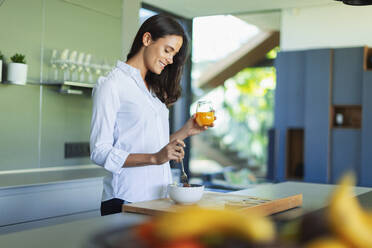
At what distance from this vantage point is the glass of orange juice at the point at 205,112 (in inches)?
75.9

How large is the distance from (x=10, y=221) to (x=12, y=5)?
162 cm

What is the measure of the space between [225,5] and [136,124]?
158 inches

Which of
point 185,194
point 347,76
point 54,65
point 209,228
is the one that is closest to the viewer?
point 209,228

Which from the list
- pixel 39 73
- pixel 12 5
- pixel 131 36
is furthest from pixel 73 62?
pixel 131 36

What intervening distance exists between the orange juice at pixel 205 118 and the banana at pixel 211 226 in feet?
4.54

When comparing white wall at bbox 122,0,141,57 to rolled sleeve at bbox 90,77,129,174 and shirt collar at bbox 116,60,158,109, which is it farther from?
rolled sleeve at bbox 90,77,129,174

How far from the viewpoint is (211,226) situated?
0.54 meters

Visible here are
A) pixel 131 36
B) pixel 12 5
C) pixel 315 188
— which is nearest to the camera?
pixel 315 188

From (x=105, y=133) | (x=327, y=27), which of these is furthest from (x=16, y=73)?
(x=327, y=27)

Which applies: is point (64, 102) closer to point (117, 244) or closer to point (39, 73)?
point (39, 73)

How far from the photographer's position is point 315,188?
250 centimetres

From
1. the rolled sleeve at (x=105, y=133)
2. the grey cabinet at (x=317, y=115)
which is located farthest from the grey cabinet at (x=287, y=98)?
the rolled sleeve at (x=105, y=133)

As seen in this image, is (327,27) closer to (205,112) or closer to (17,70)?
(17,70)

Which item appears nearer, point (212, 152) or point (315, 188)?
point (315, 188)
